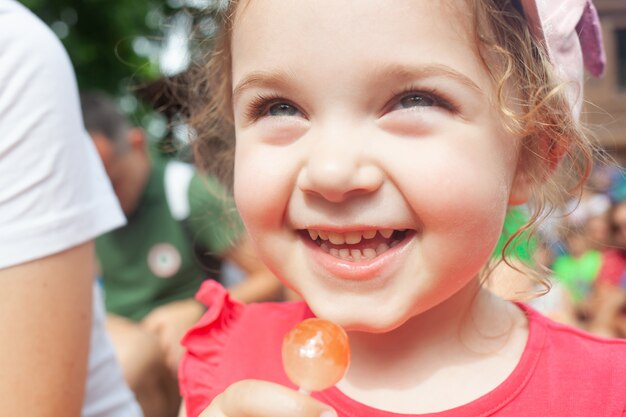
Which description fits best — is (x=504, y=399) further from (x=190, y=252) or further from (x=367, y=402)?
(x=190, y=252)

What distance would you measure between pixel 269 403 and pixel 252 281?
2.65 m

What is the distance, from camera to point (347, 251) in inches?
44.8

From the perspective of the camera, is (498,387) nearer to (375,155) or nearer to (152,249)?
(375,155)

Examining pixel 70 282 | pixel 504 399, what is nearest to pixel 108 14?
pixel 70 282

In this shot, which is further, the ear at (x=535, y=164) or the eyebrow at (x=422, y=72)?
the ear at (x=535, y=164)

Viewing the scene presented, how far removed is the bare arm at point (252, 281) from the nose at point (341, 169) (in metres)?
2.41

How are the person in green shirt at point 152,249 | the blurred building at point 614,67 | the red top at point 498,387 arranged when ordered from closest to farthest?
the red top at point 498,387, the person in green shirt at point 152,249, the blurred building at point 614,67

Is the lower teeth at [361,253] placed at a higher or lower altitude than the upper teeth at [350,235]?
lower

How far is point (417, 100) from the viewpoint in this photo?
1.11 m

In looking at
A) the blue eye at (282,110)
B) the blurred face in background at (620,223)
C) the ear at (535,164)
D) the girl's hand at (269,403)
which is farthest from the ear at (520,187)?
the blurred face in background at (620,223)

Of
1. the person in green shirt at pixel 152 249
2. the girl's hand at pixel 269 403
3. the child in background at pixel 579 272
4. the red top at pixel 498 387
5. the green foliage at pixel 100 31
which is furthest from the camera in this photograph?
the green foliage at pixel 100 31

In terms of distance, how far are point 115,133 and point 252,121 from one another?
2769 mm

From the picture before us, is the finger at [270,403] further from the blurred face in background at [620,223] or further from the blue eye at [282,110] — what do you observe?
the blurred face in background at [620,223]

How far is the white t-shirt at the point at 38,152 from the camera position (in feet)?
4.62
